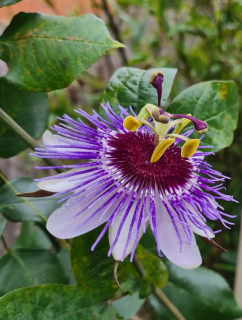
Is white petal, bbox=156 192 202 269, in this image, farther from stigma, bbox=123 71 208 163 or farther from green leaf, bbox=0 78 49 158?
green leaf, bbox=0 78 49 158

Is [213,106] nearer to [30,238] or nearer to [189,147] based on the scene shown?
[189,147]

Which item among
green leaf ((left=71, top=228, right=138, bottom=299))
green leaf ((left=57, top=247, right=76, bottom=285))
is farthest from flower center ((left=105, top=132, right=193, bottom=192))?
green leaf ((left=57, top=247, right=76, bottom=285))

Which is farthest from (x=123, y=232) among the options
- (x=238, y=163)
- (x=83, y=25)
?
(x=238, y=163)

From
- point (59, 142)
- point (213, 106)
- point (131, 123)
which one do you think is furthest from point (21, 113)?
point (213, 106)

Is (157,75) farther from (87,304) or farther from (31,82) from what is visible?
(87,304)

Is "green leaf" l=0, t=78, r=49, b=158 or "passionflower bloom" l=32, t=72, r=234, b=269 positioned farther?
"green leaf" l=0, t=78, r=49, b=158

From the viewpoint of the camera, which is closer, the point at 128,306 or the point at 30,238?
the point at 128,306
